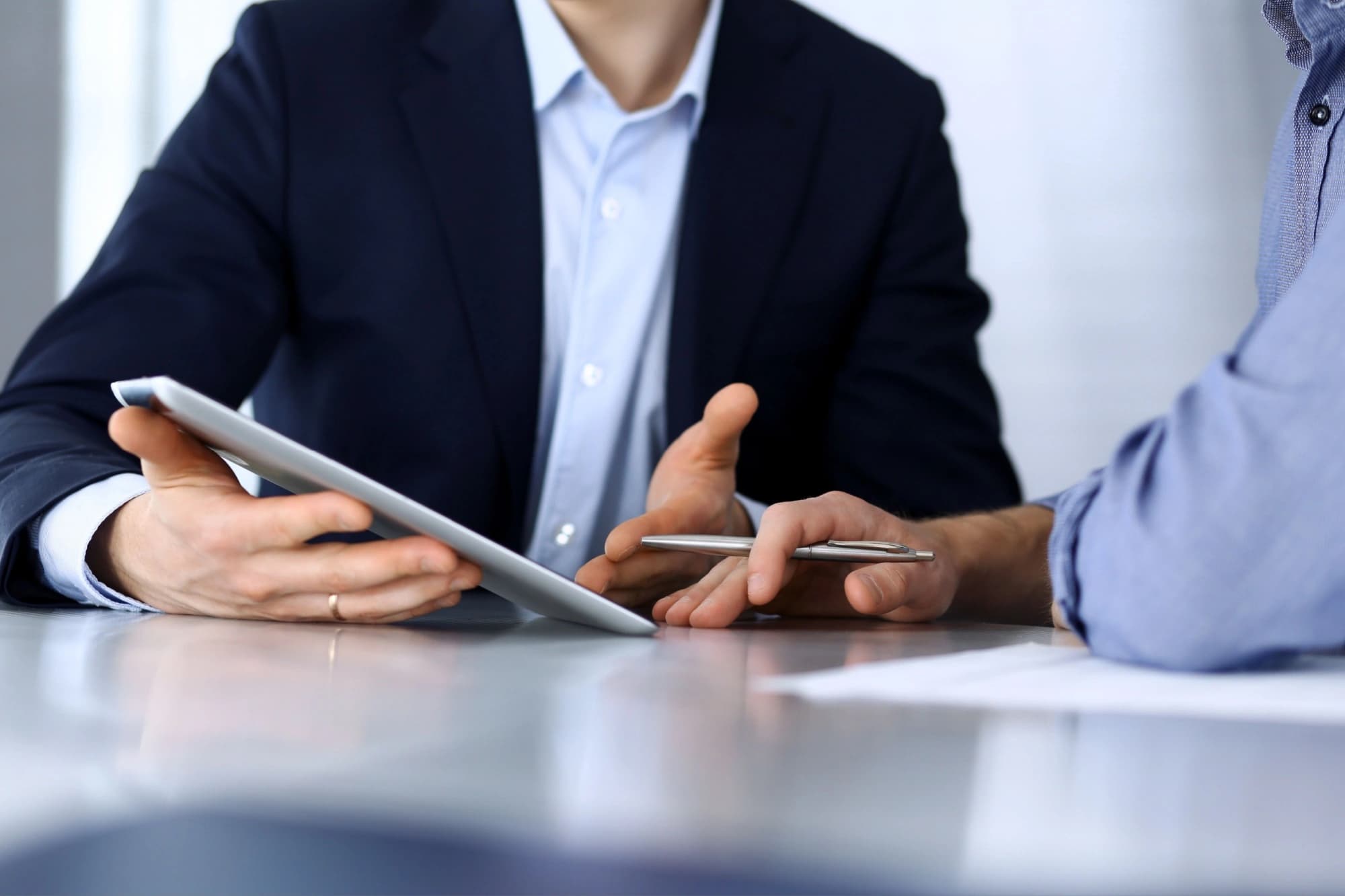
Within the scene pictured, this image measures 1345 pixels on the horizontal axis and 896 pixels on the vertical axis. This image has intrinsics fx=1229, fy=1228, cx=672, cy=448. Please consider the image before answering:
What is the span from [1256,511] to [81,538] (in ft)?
2.57

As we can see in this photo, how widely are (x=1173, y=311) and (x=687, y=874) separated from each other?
342 centimetres

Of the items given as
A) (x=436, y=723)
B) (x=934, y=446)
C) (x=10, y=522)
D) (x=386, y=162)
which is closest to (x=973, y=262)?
(x=934, y=446)

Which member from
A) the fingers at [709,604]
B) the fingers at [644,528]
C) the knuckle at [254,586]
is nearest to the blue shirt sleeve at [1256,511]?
the fingers at [709,604]

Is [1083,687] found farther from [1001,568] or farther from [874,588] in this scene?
[1001,568]

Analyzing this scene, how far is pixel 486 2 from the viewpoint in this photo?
1.50 m

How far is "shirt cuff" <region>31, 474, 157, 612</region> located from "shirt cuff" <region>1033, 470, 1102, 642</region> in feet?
2.06

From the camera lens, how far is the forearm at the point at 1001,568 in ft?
3.45

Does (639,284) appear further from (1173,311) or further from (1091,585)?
(1173,311)

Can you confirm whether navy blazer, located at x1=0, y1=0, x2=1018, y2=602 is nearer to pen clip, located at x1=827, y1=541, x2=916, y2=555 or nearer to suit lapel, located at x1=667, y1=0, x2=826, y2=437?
suit lapel, located at x1=667, y1=0, x2=826, y2=437

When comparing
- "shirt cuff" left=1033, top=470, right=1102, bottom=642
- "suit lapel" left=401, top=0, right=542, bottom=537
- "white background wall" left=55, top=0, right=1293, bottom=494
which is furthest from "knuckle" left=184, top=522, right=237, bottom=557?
"white background wall" left=55, top=0, right=1293, bottom=494

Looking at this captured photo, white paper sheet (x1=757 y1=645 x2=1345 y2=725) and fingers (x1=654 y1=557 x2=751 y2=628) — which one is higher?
white paper sheet (x1=757 y1=645 x2=1345 y2=725)

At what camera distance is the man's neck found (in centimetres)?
159

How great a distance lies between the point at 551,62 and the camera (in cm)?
151

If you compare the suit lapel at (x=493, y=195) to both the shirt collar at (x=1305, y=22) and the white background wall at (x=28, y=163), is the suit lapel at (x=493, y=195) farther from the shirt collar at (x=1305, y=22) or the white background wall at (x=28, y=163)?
the white background wall at (x=28, y=163)
